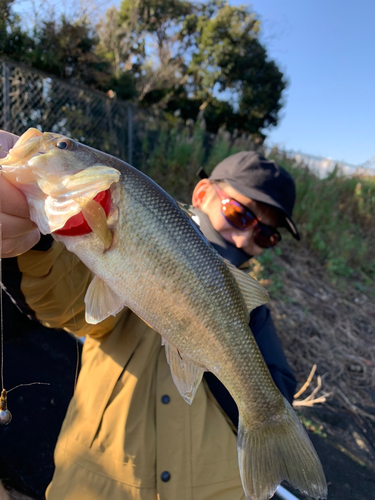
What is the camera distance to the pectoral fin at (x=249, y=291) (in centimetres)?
133

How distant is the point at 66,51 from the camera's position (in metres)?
5.92

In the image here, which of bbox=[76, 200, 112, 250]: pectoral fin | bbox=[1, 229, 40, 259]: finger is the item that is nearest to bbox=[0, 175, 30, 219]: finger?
bbox=[1, 229, 40, 259]: finger

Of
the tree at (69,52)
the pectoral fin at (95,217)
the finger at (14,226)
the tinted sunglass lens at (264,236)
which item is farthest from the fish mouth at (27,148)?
the tree at (69,52)

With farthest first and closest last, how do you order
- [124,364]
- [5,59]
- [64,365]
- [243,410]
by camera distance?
[5,59]
[64,365]
[124,364]
[243,410]

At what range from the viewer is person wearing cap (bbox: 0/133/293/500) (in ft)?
4.82

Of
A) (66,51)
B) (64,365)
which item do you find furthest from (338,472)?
(66,51)

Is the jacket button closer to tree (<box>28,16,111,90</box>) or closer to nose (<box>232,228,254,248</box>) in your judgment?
nose (<box>232,228,254,248</box>)

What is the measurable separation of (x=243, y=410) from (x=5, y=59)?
5.19 meters

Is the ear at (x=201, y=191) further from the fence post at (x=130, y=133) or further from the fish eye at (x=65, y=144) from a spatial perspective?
the fence post at (x=130, y=133)

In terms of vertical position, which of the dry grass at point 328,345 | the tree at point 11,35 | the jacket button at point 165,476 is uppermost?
the tree at point 11,35

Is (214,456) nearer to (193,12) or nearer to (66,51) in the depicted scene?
(66,51)

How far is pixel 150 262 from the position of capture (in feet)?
3.68

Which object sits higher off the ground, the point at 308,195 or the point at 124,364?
the point at 308,195

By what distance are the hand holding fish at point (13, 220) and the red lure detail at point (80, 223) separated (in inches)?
4.7
